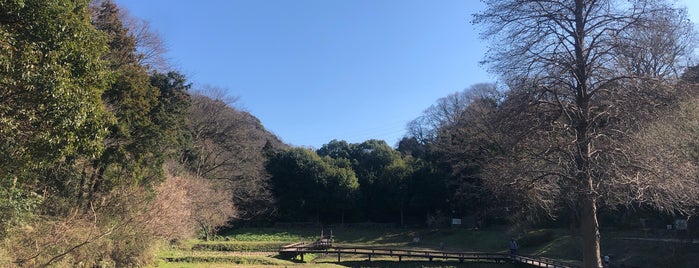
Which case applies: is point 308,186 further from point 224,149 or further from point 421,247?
point 421,247

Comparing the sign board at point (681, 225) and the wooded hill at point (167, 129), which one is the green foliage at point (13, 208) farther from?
the sign board at point (681, 225)

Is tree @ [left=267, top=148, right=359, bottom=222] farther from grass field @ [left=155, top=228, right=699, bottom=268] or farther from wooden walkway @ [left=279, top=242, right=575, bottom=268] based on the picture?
wooden walkway @ [left=279, top=242, right=575, bottom=268]

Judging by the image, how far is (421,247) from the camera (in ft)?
126

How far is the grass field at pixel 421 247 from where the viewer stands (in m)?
21.3

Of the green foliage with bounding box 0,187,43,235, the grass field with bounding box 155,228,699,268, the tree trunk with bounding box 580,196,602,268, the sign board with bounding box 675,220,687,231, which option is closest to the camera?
the tree trunk with bounding box 580,196,602,268

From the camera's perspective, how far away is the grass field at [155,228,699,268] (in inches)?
839

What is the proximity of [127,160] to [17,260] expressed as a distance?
737 centimetres

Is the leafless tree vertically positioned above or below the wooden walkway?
above

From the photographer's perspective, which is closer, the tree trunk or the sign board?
the tree trunk

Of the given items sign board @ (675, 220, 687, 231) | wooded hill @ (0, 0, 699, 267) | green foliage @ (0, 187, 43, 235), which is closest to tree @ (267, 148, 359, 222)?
wooded hill @ (0, 0, 699, 267)

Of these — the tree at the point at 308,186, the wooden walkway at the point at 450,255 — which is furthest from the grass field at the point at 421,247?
the tree at the point at 308,186

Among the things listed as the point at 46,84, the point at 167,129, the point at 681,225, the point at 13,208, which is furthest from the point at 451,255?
the point at 46,84

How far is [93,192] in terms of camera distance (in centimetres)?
1856

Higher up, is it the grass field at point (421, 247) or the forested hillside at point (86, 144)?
the forested hillside at point (86, 144)
